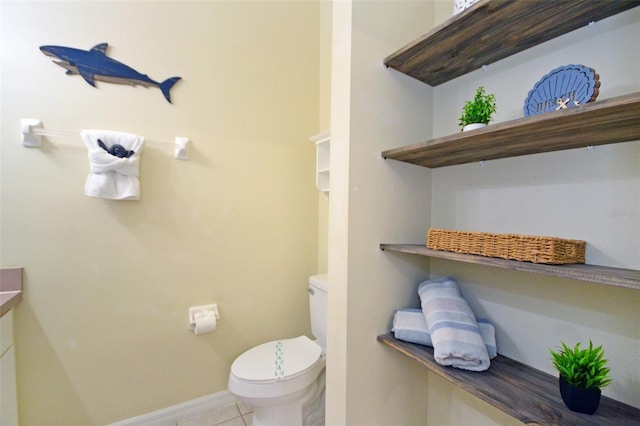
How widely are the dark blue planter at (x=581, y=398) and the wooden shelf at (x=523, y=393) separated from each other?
0.06ft

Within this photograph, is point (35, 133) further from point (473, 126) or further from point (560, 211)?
point (560, 211)

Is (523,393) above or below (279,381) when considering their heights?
above

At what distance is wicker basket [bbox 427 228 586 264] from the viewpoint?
0.69m

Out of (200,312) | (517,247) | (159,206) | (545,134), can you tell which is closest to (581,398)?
(517,247)

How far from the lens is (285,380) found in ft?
4.43

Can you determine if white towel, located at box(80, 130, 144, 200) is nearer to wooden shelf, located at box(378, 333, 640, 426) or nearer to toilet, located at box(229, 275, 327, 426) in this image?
toilet, located at box(229, 275, 327, 426)

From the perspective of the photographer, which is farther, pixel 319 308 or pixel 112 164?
pixel 319 308

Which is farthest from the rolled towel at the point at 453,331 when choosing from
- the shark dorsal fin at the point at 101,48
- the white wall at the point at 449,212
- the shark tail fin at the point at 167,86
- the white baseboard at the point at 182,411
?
the shark dorsal fin at the point at 101,48

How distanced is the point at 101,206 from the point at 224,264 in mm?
725

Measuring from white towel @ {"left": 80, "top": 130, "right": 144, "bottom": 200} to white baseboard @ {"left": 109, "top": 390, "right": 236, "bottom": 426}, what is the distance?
1241 millimetres

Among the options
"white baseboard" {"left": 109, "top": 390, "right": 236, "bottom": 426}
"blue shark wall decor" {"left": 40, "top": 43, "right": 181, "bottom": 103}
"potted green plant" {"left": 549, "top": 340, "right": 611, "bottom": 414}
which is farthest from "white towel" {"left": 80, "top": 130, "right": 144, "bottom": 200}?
"potted green plant" {"left": 549, "top": 340, "right": 611, "bottom": 414}

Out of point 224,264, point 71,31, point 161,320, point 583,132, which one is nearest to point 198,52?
point 71,31

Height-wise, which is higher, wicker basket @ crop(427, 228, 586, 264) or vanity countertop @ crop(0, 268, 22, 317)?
wicker basket @ crop(427, 228, 586, 264)

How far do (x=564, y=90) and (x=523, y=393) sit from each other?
880 mm
